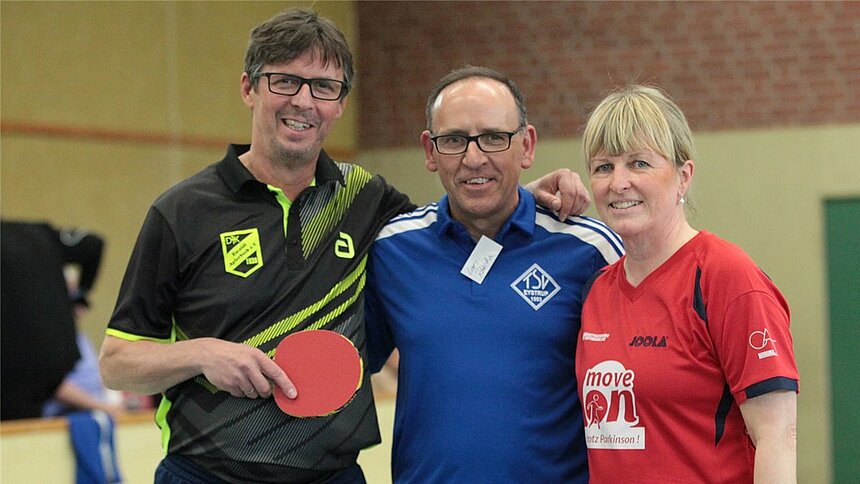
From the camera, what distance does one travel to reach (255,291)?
2.78 meters

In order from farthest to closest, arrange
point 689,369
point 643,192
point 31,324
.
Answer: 1. point 31,324
2. point 643,192
3. point 689,369

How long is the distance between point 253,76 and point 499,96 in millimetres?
651

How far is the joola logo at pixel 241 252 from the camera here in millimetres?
2801

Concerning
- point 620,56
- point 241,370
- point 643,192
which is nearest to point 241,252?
point 241,370

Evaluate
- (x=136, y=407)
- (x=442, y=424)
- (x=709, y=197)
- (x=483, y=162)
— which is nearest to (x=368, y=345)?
(x=442, y=424)

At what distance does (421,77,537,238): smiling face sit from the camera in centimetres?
290

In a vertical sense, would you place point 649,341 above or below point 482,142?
below

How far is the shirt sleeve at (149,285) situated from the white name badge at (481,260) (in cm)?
75

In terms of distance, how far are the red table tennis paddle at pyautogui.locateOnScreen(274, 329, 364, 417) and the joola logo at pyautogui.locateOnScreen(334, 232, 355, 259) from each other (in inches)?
11.4

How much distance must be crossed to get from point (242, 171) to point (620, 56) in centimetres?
771

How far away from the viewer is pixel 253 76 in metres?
2.95

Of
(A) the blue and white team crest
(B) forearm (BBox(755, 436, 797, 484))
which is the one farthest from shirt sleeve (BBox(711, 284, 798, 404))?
(A) the blue and white team crest

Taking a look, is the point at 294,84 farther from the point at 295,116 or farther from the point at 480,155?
the point at 480,155

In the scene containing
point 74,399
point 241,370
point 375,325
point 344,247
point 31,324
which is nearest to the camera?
point 241,370
